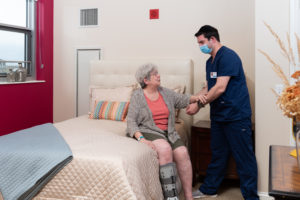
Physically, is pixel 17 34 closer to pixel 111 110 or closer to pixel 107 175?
pixel 111 110

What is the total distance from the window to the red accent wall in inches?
4.0

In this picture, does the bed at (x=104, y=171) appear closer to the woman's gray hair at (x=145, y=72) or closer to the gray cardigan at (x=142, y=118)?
the gray cardigan at (x=142, y=118)

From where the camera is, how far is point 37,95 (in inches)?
153

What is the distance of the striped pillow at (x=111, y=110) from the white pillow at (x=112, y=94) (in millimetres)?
93

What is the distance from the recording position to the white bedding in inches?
69.6

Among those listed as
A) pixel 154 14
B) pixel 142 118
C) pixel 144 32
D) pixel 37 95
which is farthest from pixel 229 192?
pixel 37 95

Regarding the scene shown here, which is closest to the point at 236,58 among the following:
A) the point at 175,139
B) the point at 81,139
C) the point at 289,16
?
the point at 289,16

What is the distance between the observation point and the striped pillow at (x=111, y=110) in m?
3.24

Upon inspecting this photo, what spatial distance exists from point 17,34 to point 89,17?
3.15ft

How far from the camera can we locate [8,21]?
3.62 m

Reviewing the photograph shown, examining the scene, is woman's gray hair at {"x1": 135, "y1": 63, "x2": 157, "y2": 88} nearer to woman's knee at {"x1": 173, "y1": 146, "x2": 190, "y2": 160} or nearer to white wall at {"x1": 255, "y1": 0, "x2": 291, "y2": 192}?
woman's knee at {"x1": 173, "y1": 146, "x2": 190, "y2": 160}

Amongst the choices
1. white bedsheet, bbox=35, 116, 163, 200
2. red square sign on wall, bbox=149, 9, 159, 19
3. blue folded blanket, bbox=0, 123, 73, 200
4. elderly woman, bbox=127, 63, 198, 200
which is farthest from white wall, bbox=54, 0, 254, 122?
blue folded blanket, bbox=0, 123, 73, 200

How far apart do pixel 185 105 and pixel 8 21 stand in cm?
251

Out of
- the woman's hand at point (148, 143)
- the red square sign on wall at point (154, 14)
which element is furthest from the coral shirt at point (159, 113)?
the red square sign on wall at point (154, 14)
